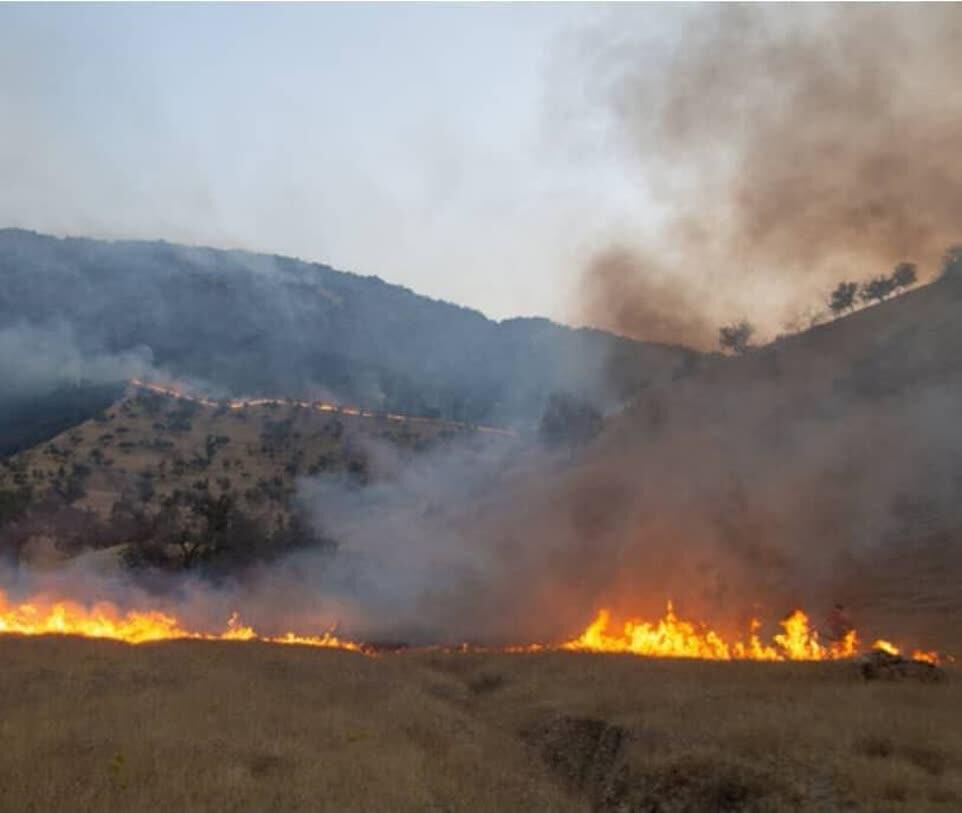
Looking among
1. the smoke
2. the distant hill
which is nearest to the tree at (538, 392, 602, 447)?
the distant hill

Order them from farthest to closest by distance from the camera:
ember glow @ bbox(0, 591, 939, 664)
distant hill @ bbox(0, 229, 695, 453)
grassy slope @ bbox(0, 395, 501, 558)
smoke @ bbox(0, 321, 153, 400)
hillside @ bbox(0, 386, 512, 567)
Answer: distant hill @ bbox(0, 229, 695, 453)
grassy slope @ bbox(0, 395, 501, 558)
smoke @ bbox(0, 321, 153, 400)
hillside @ bbox(0, 386, 512, 567)
ember glow @ bbox(0, 591, 939, 664)

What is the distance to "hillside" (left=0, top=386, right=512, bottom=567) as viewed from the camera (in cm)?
4725

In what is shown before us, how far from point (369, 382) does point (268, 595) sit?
3220 inches

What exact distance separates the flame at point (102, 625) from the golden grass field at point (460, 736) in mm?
5104

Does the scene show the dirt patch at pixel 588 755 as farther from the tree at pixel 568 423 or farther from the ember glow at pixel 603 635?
the tree at pixel 568 423

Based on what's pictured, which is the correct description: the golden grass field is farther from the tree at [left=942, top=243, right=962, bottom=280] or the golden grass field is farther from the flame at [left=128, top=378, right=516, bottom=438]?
the flame at [left=128, top=378, right=516, bottom=438]

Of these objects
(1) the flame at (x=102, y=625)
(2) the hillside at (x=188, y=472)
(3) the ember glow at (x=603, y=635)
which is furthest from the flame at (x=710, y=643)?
(2) the hillside at (x=188, y=472)

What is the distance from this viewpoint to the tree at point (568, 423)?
6806cm

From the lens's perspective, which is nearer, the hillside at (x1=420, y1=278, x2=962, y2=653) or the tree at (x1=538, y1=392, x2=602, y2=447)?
the hillside at (x1=420, y1=278, x2=962, y2=653)

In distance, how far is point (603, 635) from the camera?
2895cm

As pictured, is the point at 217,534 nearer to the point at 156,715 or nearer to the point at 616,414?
the point at 156,715

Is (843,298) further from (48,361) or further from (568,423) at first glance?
(48,361)

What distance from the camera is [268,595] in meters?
37.3

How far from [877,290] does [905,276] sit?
2231 mm
